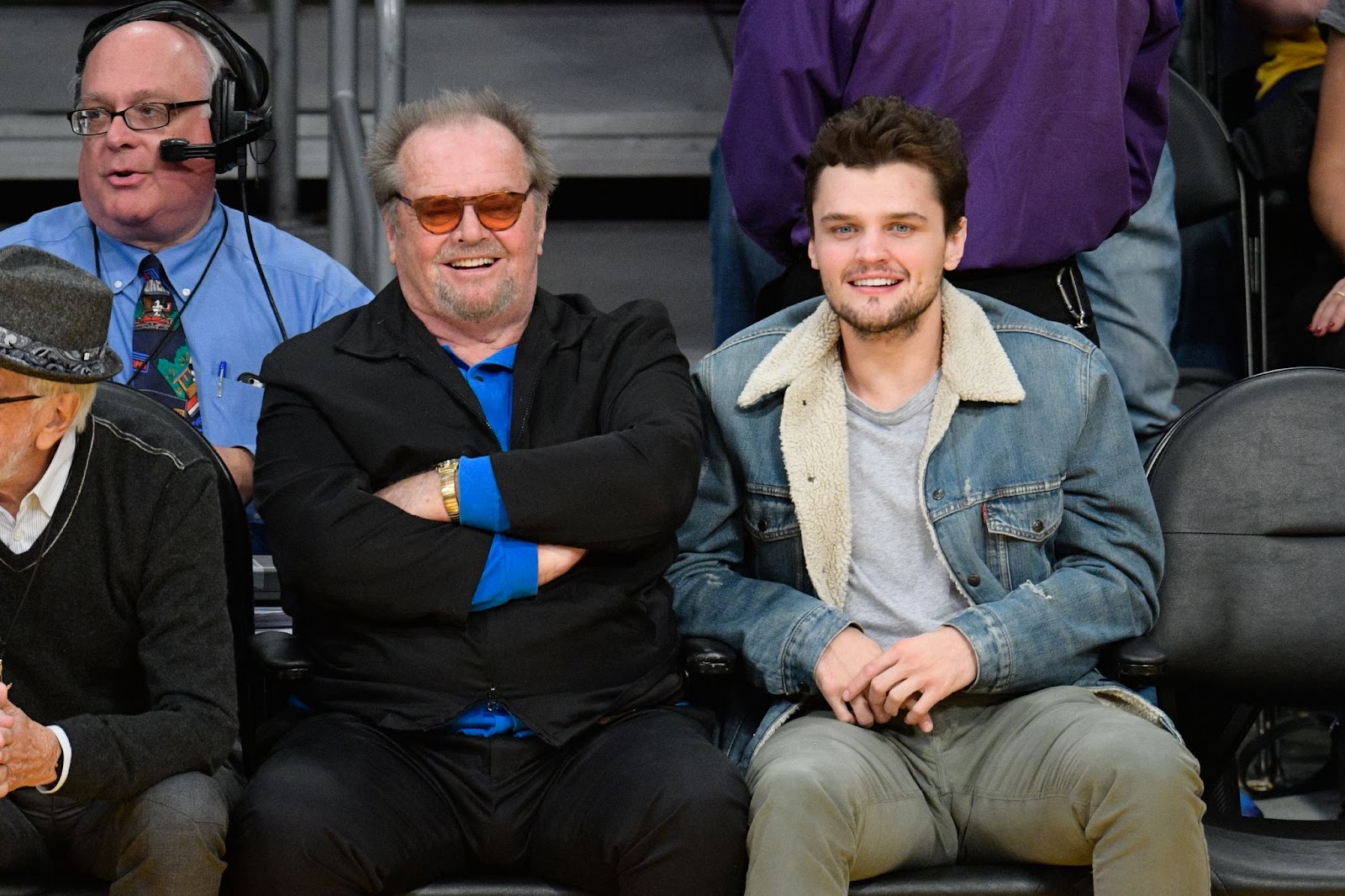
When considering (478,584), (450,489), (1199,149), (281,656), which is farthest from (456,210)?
(1199,149)

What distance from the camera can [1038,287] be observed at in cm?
285

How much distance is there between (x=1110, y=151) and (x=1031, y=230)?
0.62ft

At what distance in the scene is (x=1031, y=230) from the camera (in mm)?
2820

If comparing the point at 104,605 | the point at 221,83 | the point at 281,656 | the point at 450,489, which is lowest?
the point at 281,656

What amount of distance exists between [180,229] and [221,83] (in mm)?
262

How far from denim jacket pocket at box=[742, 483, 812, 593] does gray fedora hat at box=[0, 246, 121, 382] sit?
36.6 inches

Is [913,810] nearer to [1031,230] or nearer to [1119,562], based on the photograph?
[1119,562]

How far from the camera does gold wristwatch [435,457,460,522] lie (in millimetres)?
2355

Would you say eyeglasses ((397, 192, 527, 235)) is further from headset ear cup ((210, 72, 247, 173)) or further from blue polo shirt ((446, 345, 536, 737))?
headset ear cup ((210, 72, 247, 173))

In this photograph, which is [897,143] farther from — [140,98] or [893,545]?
[140,98]

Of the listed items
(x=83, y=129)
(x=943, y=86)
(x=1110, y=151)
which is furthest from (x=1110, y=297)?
(x=83, y=129)

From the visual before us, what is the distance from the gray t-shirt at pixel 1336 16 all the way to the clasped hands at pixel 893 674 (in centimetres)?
145

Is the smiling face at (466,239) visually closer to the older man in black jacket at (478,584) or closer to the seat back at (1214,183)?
the older man in black jacket at (478,584)

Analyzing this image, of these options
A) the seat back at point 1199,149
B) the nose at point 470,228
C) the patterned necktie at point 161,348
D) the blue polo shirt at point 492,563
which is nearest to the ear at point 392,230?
the nose at point 470,228
